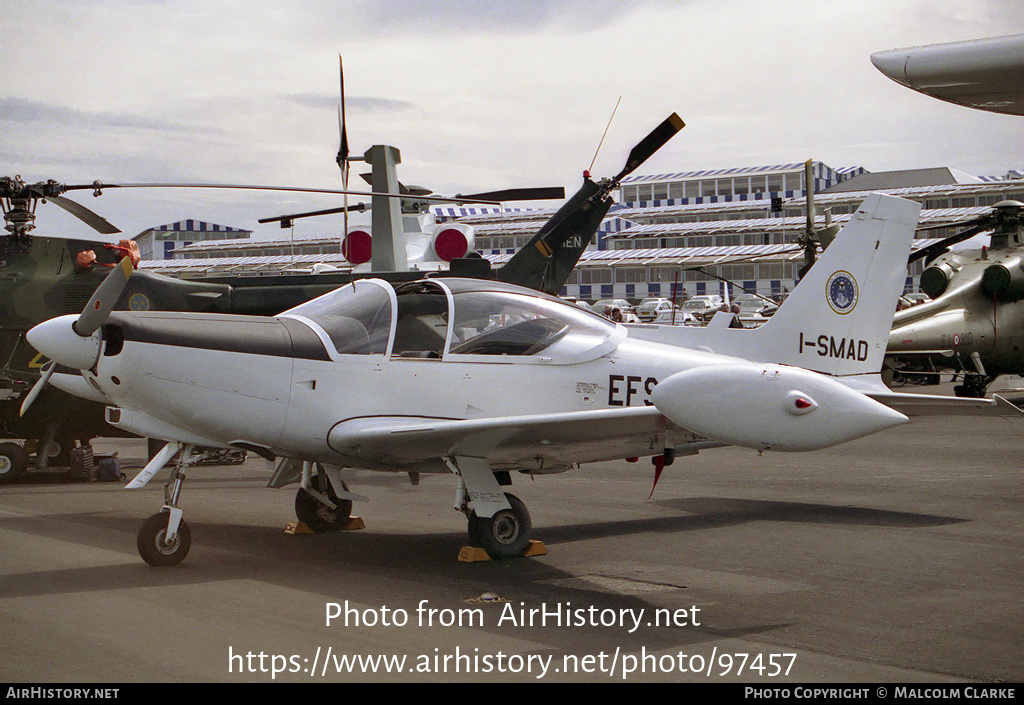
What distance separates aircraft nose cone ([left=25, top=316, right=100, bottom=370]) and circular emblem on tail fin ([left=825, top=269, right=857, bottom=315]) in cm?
643

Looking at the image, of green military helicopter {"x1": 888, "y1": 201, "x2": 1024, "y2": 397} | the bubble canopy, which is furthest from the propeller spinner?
green military helicopter {"x1": 888, "y1": 201, "x2": 1024, "y2": 397}

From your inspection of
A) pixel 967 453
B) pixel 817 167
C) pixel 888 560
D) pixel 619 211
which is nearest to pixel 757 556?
pixel 888 560

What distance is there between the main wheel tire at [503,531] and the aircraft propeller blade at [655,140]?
829 centimetres

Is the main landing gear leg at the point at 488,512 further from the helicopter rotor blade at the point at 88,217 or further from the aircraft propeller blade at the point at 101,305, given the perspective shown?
the helicopter rotor blade at the point at 88,217

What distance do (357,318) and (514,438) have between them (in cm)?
165

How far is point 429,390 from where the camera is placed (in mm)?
7684

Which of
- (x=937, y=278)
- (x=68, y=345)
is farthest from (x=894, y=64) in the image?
(x=937, y=278)

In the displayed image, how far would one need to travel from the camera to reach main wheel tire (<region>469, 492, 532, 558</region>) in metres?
Answer: 7.55

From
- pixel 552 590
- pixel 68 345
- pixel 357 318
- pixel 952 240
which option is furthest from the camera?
pixel 952 240


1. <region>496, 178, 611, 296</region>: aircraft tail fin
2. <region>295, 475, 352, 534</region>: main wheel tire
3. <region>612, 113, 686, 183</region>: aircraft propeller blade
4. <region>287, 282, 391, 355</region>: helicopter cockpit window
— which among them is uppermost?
<region>612, 113, 686, 183</region>: aircraft propeller blade

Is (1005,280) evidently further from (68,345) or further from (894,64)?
(894,64)

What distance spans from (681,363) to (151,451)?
769cm

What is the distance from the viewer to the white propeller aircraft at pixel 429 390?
595cm

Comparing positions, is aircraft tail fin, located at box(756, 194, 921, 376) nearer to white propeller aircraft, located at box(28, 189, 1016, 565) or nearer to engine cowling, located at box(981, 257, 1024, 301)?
white propeller aircraft, located at box(28, 189, 1016, 565)
